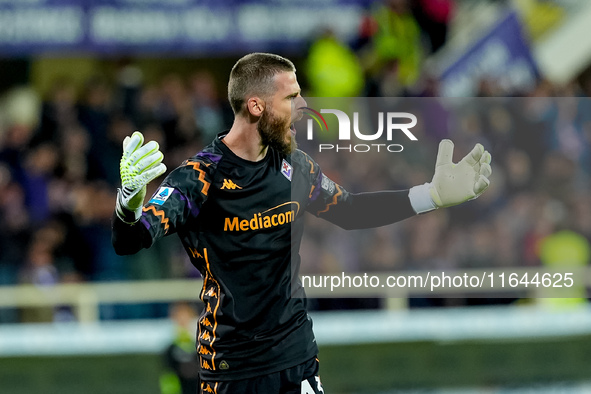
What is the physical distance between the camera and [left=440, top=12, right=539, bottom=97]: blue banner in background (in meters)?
11.6

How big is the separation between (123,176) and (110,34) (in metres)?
6.76

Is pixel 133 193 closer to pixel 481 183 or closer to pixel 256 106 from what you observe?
pixel 256 106

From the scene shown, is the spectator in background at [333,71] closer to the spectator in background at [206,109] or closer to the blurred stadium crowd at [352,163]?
the blurred stadium crowd at [352,163]

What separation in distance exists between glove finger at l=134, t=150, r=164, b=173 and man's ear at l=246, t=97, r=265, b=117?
0.69 meters

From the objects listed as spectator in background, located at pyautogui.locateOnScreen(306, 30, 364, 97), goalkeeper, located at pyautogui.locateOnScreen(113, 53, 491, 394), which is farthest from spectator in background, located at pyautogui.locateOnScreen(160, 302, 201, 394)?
goalkeeper, located at pyautogui.locateOnScreen(113, 53, 491, 394)

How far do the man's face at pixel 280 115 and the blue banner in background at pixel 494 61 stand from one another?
7.07 meters

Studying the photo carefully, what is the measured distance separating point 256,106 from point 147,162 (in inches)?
30.6

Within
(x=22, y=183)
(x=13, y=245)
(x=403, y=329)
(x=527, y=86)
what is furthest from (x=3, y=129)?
(x=527, y=86)

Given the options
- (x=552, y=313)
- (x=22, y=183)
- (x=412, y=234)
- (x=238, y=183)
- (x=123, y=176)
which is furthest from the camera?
(x=22, y=183)

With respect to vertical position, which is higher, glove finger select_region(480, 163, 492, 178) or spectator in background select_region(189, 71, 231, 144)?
spectator in background select_region(189, 71, 231, 144)

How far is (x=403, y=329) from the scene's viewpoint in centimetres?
971

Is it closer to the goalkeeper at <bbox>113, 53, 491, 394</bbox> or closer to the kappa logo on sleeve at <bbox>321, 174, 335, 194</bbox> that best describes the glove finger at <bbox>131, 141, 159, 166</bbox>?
the goalkeeper at <bbox>113, 53, 491, 394</bbox>

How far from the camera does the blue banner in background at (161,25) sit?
1026cm

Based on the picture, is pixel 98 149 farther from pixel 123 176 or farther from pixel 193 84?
pixel 123 176
